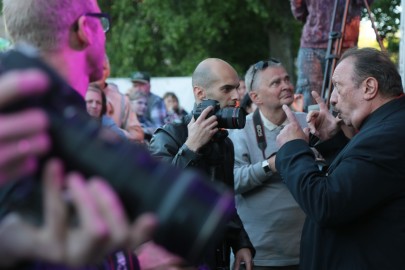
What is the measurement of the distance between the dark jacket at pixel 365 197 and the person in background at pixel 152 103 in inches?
248

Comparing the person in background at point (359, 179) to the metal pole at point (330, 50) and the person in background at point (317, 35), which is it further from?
the person in background at point (317, 35)

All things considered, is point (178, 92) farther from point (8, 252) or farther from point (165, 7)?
point (8, 252)

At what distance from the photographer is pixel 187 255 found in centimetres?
92

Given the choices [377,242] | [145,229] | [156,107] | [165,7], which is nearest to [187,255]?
[145,229]

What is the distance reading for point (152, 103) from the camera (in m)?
9.51

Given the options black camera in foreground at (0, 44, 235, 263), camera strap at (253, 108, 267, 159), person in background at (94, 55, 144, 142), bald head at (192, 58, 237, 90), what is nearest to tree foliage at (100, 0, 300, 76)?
person in background at (94, 55, 144, 142)

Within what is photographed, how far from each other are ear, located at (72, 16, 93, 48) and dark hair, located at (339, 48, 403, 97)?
5.49 ft

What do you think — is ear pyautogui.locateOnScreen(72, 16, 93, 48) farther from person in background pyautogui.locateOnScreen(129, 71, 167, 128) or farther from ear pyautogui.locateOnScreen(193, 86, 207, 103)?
person in background pyautogui.locateOnScreen(129, 71, 167, 128)

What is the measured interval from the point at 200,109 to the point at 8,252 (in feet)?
6.82

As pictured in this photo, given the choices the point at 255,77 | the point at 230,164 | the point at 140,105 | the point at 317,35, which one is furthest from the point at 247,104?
the point at 230,164

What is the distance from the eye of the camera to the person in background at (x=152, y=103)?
918 centimetres

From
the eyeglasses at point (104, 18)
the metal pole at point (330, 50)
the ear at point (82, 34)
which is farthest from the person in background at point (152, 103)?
the ear at point (82, 34)

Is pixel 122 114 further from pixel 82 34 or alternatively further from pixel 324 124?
pixel 82 34

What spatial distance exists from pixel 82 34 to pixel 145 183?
62cm
